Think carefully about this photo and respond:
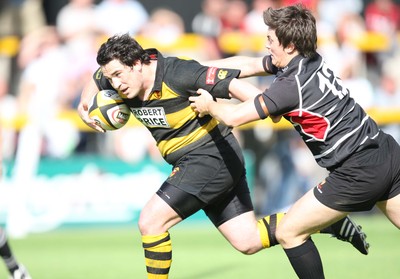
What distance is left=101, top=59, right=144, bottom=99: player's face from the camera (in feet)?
19.8

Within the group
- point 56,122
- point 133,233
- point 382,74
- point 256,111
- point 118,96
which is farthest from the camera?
point 382,74

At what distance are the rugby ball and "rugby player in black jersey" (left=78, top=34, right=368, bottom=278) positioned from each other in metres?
0.09

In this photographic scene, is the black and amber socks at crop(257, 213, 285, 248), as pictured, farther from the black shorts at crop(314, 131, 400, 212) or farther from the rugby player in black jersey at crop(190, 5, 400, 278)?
the black shorts at crop(314, 131, 400, 212)

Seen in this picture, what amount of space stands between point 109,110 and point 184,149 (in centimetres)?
65

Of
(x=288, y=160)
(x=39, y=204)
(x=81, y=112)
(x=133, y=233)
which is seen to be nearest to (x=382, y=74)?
(x=288, y=160)

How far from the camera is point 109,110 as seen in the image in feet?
21.1

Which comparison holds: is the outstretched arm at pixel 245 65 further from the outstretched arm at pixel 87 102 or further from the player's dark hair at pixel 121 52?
the outstretched arm at pixel 87 102

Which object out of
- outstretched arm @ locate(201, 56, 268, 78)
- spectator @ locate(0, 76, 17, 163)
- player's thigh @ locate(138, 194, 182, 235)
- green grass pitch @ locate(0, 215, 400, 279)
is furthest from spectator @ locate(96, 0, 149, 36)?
player's thigh @ locate(138, 194, 182, 235)

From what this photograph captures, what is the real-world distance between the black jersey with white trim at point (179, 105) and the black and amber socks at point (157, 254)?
71cm

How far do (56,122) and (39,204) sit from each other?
1323 millimetres

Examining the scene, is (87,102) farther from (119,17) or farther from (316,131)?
(119,17)

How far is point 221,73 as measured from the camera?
19.5 ft

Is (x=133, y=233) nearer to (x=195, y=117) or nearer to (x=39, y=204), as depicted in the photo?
(x=39, y=204)

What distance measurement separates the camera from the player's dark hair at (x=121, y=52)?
6.02m
